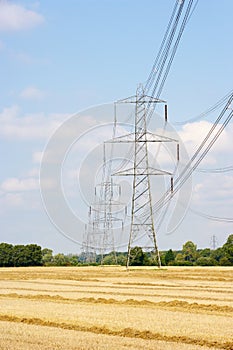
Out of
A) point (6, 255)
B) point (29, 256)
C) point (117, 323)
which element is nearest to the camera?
point (117, 323)

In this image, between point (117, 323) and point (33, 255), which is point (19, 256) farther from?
point (117, 323)

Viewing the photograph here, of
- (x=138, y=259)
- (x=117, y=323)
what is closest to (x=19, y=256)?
(x=138, y=259)

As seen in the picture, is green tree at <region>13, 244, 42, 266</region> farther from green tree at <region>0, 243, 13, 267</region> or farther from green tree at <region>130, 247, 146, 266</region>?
green tree at <region>130, 247, 146, 266</region>

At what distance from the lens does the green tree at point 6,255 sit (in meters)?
167

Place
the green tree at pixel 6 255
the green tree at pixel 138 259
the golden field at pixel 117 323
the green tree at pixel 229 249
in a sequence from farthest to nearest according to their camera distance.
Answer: the green tree at pixel 6 255 < the green tree at pixel 229 249 < the green tree at pixel 138 259 < the golden field at pixel 117 323

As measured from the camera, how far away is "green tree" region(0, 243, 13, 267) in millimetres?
167188

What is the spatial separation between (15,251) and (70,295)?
417 ft

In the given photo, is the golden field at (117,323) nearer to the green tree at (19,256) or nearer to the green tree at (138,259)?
the green tree at (138,259)

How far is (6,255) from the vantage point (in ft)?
554

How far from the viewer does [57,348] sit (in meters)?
19.6

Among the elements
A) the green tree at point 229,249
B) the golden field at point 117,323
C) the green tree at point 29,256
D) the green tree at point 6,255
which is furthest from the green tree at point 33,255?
the golden field at point 117,323

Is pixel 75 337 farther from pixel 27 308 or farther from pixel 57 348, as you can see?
pixel 27 308

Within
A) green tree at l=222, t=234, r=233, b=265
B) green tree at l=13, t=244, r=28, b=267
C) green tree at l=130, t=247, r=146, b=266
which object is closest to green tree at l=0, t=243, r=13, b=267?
green tree at l=13, t=244, r=28, b=267

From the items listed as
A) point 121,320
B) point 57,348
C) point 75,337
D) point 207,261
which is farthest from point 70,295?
point 207,261
